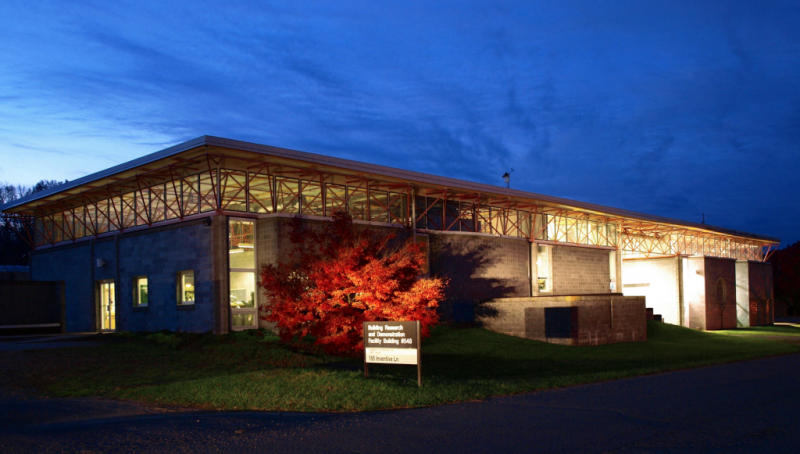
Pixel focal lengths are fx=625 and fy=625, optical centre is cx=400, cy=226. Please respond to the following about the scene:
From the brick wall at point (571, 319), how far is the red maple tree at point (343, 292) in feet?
27.1

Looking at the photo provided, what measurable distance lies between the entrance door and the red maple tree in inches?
493

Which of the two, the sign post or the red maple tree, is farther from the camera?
the red maple tree

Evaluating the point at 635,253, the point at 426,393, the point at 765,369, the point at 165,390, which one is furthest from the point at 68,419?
the point at 635,253

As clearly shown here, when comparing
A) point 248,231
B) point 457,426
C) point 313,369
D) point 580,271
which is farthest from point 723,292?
point 457,426

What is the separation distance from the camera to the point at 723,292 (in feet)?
144

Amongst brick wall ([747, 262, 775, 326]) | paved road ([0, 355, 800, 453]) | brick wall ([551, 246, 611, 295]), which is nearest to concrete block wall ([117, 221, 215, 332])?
paved road ([0, 355, 800, 453])

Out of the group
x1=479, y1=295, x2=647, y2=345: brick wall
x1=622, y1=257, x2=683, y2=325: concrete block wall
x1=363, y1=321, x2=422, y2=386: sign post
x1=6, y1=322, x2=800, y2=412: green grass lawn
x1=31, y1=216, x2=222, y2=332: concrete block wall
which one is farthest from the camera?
x1=622, y1=257, x2=683, y2=325: concrete block wall

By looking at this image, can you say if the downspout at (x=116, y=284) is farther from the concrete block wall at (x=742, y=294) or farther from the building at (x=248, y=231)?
the concrete block wall at (x=742, y=294)

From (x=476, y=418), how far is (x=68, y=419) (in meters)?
6.22

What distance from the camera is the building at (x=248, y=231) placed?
22125mm

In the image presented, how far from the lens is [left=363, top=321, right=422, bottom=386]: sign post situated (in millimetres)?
12328

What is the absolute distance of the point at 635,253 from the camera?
44.7 metres

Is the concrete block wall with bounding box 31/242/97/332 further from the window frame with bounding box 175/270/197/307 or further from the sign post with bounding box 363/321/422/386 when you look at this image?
the sign post with bounding box 363/321/422/386

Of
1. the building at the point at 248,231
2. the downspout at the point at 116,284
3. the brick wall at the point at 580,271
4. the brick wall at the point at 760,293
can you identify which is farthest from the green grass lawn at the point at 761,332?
the downspout at the point at 116,284
